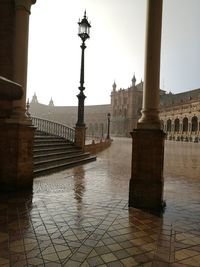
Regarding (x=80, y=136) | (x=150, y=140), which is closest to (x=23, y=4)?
(x=150, y=140)

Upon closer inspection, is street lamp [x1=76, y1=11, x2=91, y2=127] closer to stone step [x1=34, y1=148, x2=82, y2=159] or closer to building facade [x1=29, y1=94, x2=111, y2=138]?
stone step [x1=34, y1=148, x2=82, y2=159]

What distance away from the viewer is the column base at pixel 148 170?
19.9 feet

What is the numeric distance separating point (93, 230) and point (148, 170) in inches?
80.0

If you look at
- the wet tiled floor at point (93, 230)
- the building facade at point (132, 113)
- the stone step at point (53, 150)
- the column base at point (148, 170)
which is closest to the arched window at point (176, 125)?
the building facade at point (132, 113)

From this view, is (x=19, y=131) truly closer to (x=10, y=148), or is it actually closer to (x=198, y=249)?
(x=10, y=148)

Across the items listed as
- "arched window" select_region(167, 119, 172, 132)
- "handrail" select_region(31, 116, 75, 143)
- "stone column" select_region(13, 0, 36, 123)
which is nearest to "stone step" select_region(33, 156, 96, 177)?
"handrail" select_region(31, 116, 75, 143)

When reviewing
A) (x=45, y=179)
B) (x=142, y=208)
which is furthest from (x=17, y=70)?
(x=142, y=208)

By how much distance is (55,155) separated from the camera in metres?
12.7

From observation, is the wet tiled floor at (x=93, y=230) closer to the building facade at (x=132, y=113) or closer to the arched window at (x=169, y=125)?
the building facade at (x=132, y=113)

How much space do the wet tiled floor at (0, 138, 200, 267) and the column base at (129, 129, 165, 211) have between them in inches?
11.6

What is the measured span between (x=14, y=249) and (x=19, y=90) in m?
2.24

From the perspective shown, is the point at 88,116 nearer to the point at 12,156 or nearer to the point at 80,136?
the point at 80,136

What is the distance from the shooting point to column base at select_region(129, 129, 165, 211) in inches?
238

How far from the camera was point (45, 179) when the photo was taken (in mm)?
9070
